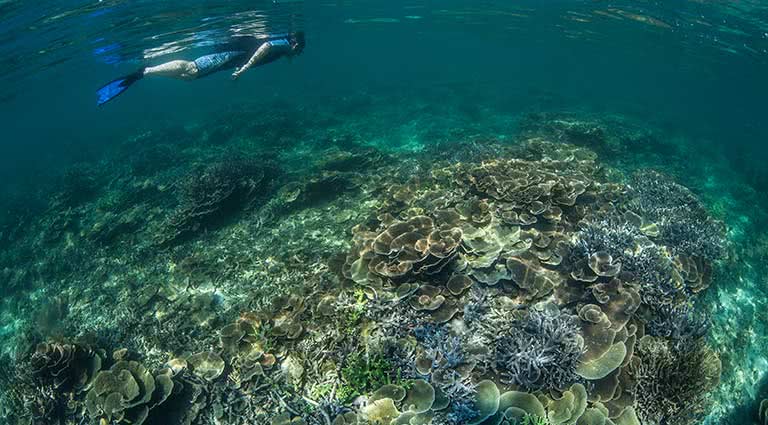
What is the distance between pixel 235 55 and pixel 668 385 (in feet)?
39.7

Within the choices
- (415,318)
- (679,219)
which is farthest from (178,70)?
(679,219)

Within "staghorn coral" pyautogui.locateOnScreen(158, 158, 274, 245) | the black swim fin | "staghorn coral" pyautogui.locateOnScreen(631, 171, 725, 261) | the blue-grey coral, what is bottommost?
"staghorn coral" pyautogui.locateOnScreen(158, 158, 274, 245)

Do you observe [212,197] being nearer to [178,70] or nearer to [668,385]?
[178,70]

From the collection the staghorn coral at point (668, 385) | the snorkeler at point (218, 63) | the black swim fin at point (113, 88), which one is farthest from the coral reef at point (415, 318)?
the snorkeler at point (218, 63)

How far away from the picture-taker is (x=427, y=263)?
609 cm

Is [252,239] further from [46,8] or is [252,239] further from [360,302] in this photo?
[46,8]

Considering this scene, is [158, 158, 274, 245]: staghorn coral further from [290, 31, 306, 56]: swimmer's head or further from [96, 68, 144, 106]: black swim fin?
Answer: [290, 31, 306, 56]: swimmer's head

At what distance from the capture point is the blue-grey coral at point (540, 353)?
4789 mm

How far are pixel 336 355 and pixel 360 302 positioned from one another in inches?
38.7

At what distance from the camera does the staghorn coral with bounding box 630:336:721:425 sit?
16.3ft

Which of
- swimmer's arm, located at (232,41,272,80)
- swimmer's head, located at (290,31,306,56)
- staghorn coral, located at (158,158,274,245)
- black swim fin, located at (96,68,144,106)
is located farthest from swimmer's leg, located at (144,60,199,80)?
staghorn coral, located at (158,158,274,245)

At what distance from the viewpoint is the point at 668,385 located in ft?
16.6

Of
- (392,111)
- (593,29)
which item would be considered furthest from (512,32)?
(392,111)

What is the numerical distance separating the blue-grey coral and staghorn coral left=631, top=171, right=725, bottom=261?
434cm
